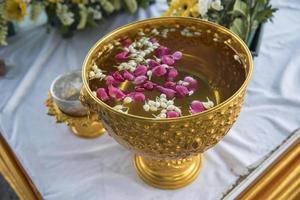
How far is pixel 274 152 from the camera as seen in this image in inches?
25.0

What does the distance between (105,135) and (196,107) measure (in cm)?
23

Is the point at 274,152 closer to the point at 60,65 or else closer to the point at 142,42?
the point at 142,42

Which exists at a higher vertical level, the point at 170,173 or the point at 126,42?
the point at 126,42

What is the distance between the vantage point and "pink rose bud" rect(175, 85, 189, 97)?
0.52 m

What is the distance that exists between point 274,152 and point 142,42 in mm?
259

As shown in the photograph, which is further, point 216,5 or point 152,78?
point 216,5

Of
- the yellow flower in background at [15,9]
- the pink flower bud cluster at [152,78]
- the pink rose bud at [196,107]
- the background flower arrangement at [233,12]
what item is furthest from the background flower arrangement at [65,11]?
the pink rose bud at [196,107]

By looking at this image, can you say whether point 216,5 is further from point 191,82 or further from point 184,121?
point 184,121

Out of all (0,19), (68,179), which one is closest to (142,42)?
(68,179)

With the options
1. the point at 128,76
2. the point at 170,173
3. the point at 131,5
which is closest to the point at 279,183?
the point at 170,173

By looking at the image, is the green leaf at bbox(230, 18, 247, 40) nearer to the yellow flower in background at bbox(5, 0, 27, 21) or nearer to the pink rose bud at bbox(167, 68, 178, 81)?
the pink rose bud at bbox(167, 68, 178, 81)

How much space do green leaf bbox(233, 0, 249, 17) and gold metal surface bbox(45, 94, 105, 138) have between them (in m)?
0.29

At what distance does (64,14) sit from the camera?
0.83 meters

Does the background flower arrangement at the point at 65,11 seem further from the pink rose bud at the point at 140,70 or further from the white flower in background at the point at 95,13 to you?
the pink rose bud at the point at 140,70
